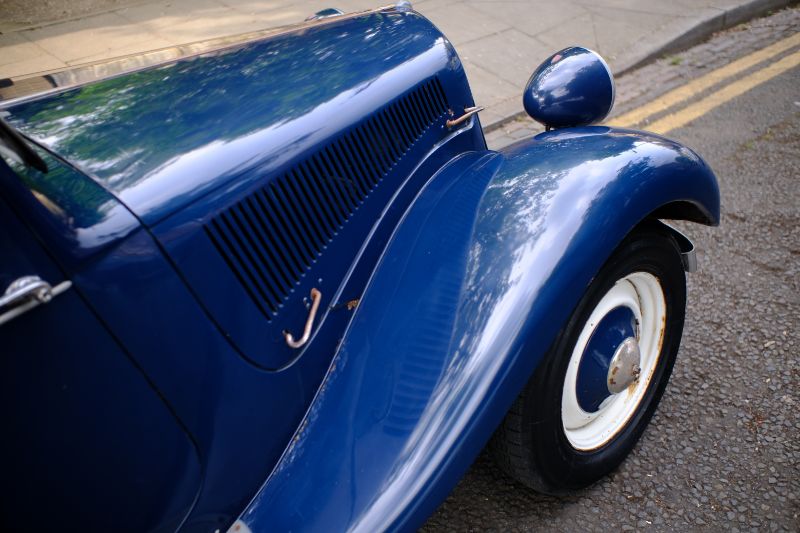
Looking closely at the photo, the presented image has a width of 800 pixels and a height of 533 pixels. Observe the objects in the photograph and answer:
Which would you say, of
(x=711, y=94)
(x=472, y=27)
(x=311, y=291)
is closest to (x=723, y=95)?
(x=711, y=94)

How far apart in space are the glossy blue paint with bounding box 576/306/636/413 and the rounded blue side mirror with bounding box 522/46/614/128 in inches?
28.4

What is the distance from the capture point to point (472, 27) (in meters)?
6.11

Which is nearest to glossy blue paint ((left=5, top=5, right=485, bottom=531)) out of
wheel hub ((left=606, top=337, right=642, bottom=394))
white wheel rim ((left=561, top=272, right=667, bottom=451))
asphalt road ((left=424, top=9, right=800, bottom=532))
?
white wheel rim ((left=561, top=272, right=667, bottom=451))

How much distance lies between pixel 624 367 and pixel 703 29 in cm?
530

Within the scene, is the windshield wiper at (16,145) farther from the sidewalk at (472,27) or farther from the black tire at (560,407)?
the sidewalk at (472,27)

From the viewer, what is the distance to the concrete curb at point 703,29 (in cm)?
559

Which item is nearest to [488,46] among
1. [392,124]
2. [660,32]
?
[660,32]

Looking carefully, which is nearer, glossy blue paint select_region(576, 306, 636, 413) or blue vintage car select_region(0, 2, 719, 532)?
blue vintage car select_region(0, 2, 719, 532)

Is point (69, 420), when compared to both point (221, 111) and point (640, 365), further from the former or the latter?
point (640, 365)

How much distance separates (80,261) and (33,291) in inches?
4.2

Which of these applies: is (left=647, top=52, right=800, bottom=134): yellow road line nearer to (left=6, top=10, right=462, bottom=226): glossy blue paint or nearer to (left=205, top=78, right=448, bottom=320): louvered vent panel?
(left=6, top=10, right=462, bottom=226): glossy blue paint


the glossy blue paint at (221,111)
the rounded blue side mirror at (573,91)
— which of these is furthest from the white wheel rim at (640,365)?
the glossy blue paint at (221,111)

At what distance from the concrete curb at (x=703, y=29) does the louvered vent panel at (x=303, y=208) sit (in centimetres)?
310

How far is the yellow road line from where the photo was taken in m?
4.55
